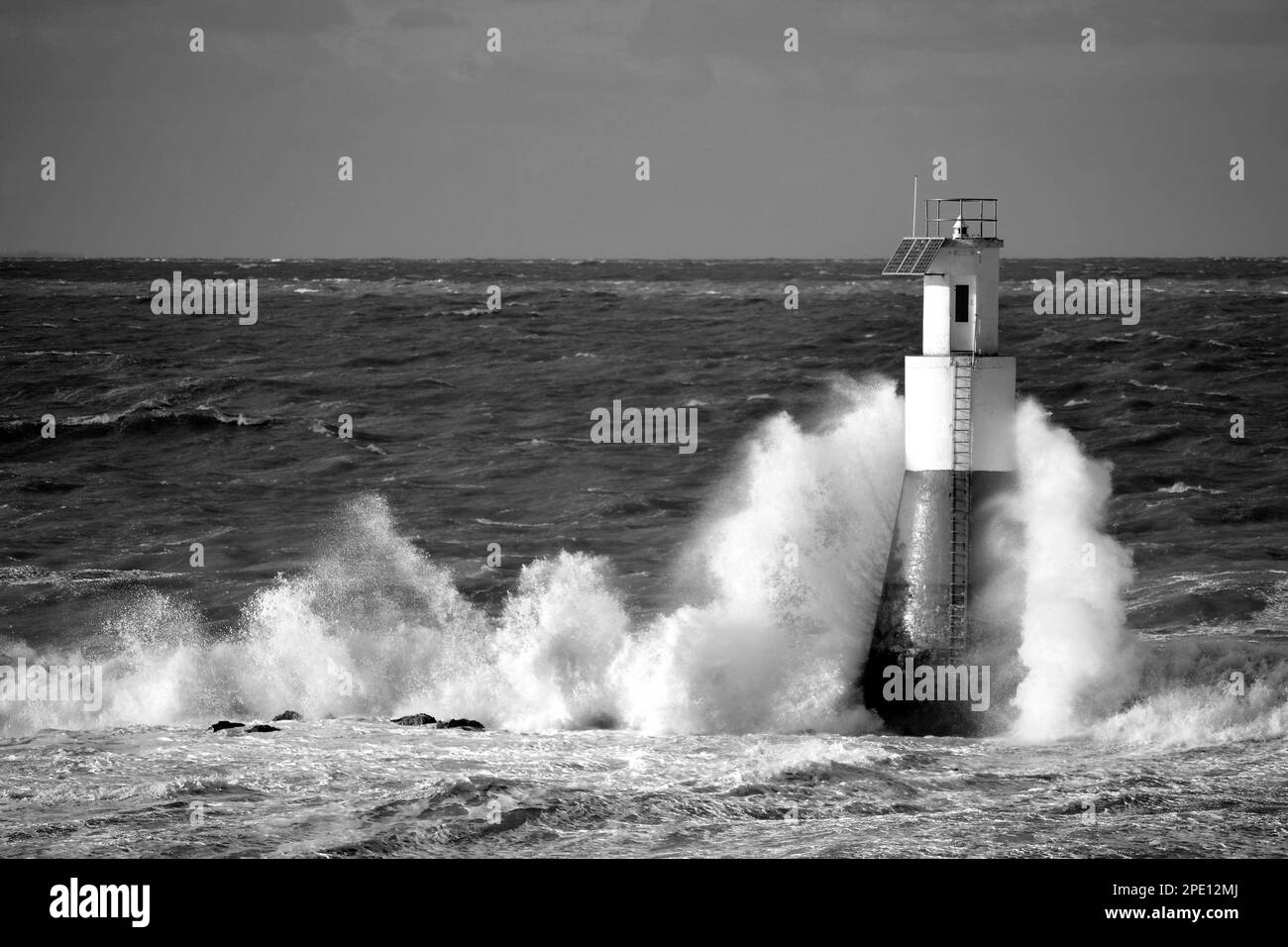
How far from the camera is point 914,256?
84.4 ft

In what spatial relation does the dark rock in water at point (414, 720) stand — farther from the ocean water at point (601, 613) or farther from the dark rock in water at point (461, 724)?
the ocean water at point (601, 613)

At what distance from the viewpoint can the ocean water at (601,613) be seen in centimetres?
2088

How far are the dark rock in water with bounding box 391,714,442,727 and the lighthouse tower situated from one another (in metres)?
7.35

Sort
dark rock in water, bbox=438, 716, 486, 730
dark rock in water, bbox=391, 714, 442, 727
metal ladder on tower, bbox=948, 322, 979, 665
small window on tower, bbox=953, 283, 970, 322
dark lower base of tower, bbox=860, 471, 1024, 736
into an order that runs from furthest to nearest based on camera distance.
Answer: dark rock in water, bbox=438, 716, 486, 730 → dark rock in water, bbox=391, 714, 442, 727 → dark lower base of tower, bbox=860, 471, 1024, 736 → small window on tower, bbox=953, 283, 970, 322 → metal ladder on tower, bbox=948, 322, 979, 665

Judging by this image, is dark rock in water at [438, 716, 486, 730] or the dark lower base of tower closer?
the dark lower base of tower

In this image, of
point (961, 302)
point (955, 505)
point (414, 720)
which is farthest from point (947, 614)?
point (414, 720)

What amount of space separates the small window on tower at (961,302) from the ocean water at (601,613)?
2893mm

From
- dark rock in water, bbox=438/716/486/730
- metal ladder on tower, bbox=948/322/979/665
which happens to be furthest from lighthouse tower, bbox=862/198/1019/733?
dark rock in water, bbox=438/716/486/730

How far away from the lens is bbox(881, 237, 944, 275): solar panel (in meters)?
25.5

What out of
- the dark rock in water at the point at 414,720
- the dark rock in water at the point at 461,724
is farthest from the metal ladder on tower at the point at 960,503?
Answer: the dark rock in water at the point at 414,720

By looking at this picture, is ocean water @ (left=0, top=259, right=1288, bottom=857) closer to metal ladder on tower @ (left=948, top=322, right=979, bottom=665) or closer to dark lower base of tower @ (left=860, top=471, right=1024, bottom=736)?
dark lower base of tower @ (left=860, top=471, right=1024, bottom=736)

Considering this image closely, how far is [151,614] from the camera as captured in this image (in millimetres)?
34438

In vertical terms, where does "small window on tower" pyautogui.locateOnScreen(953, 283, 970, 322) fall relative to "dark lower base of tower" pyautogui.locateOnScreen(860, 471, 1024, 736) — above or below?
above
